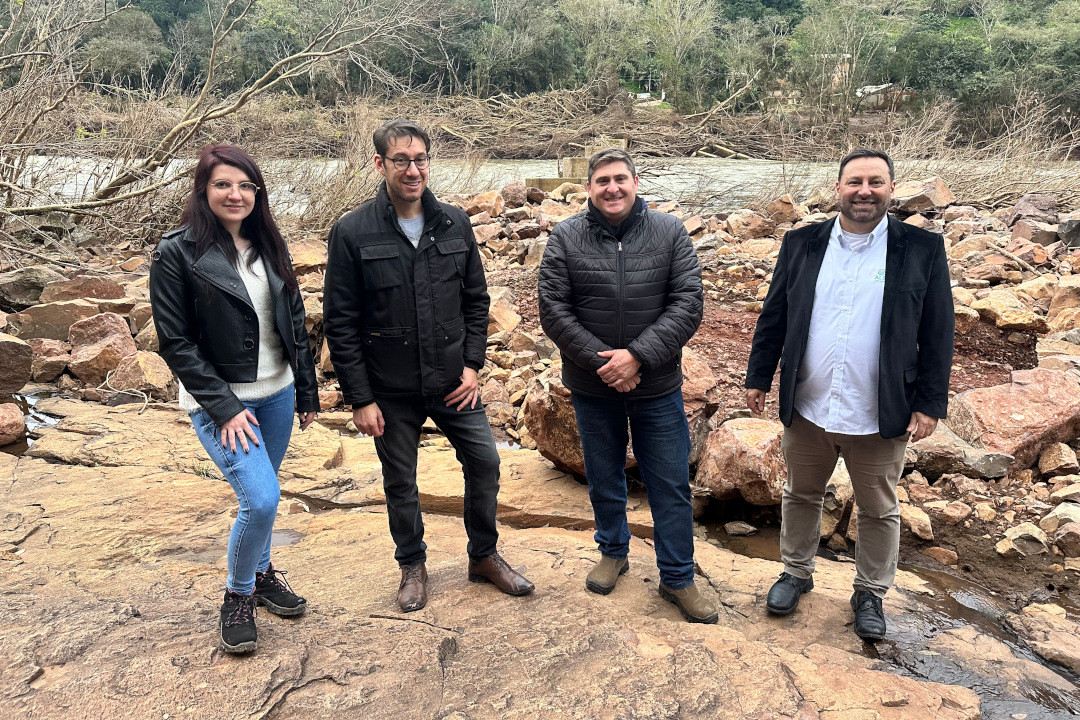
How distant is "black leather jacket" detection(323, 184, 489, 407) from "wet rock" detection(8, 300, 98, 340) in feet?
18.9

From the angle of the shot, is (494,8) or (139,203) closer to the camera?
(139,203)

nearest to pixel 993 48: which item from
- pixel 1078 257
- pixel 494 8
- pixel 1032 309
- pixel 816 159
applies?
pixel 816 159

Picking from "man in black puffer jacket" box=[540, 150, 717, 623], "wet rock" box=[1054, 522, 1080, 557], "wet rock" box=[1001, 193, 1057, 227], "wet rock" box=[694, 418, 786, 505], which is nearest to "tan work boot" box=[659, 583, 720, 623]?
"man in black puffer jacket" box=[540, 150, 717, 623]

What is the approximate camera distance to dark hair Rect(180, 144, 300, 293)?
2.51m

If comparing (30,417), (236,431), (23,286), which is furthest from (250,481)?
(23,286)

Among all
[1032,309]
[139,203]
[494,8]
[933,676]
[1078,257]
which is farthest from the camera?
[494,8]

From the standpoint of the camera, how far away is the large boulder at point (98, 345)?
6641 mm

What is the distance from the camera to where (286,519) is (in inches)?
A: 168

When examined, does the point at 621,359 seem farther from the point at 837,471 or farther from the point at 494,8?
the point at 494,8

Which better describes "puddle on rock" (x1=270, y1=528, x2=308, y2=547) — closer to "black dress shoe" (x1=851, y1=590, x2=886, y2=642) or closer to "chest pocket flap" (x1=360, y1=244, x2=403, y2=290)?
"chest pocket flap" (x1=360, y1=244, x2=403, y2=290)

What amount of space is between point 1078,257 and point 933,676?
8203mm

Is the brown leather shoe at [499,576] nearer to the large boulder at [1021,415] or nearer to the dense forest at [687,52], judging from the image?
the large boulder at [1021,415]

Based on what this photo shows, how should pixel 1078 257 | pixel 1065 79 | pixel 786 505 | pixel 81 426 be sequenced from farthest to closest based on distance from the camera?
pixel 1065 79 < pixel 1078 257 < pixel 81 426 < pixel 786 505

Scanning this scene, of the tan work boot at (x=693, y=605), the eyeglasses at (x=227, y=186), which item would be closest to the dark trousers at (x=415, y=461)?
the tan work boot at (x=693, y=605)
